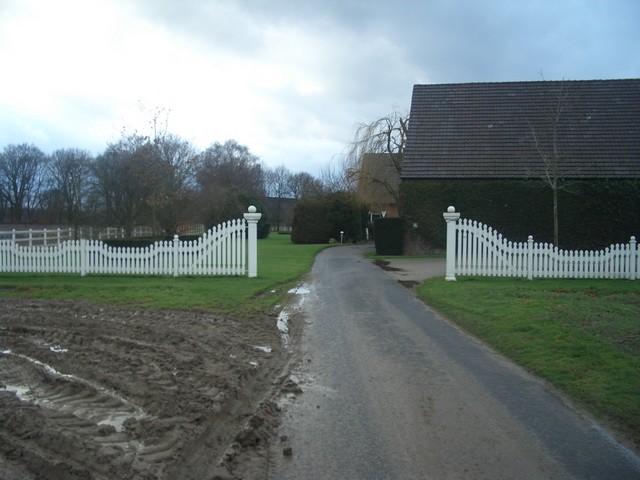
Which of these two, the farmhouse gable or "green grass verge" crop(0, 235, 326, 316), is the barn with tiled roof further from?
"green grass verge" crop(0, 235, 326, 316)

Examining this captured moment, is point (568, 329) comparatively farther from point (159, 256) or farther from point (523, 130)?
point (523, 130)

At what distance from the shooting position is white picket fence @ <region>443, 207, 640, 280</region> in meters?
17.2

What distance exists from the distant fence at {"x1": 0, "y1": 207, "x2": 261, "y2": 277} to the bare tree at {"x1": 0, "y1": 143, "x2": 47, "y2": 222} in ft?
Result: 169

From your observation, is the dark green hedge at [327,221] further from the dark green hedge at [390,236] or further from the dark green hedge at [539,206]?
the dark green hedge at [539,206]

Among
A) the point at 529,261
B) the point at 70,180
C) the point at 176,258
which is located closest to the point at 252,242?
the point at 176,258

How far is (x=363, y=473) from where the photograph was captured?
4.39m

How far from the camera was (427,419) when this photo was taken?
5.62 metres

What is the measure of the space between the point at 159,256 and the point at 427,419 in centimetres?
1339

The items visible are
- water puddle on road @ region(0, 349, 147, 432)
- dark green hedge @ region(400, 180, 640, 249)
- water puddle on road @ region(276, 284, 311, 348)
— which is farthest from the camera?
dark green hedge @ region(400, 180, 640, 249)

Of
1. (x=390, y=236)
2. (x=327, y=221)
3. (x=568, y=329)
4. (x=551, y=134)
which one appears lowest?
(x=568, y=329)

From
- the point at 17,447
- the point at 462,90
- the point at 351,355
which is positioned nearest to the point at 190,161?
the point at 462,90

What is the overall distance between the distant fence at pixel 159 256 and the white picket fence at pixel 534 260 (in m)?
6.07

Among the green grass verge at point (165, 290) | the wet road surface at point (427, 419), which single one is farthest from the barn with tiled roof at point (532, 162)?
the wet road surface at point (427, 419)

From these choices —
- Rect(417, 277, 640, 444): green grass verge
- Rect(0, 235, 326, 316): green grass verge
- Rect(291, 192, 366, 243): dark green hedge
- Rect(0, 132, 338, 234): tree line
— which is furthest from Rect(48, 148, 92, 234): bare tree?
Rect(417, 277, 640, 444): green grass verge
